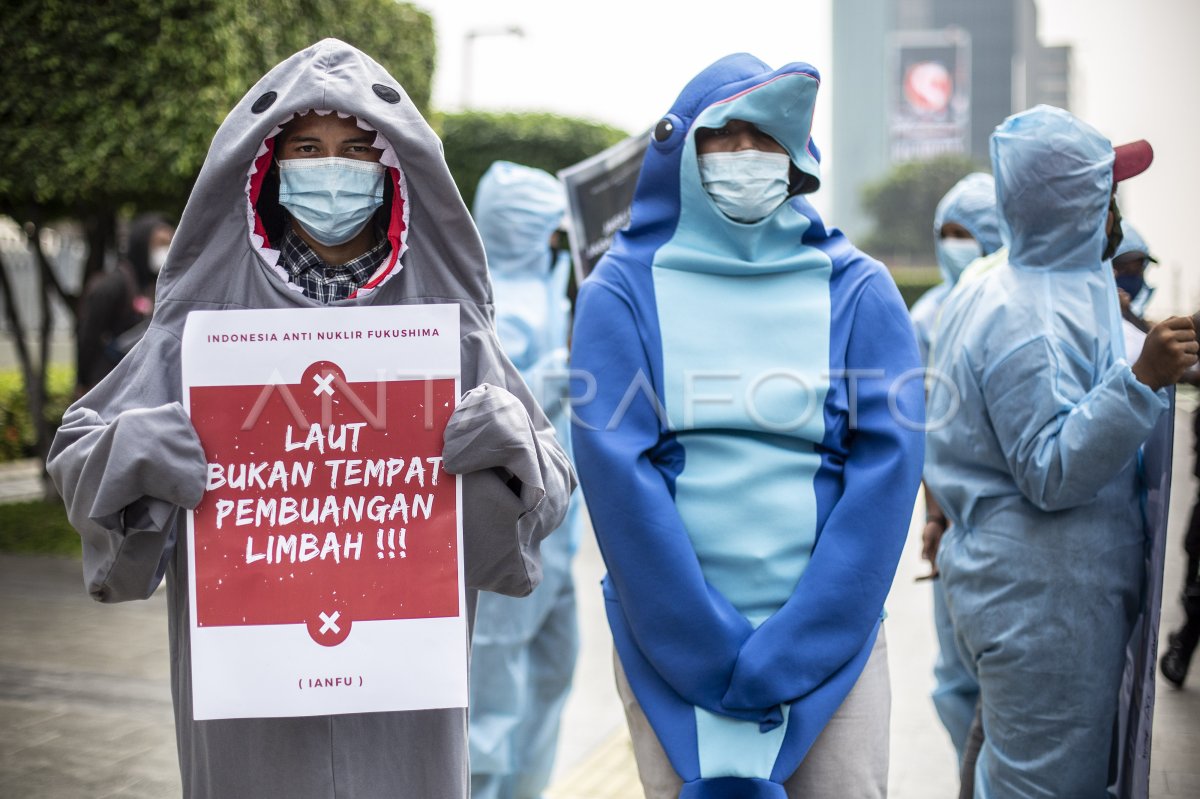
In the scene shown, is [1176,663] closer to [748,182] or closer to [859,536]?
[859,536]

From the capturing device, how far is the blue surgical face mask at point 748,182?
277 cm

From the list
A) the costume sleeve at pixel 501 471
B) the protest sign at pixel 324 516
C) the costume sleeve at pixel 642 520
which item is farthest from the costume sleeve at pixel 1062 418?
the protest sign at pixel 324 516

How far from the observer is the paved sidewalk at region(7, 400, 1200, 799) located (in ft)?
16.2

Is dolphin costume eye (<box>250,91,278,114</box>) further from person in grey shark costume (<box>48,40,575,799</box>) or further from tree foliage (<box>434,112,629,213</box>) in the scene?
tree foliage (<box>434,112,629,213</box>)

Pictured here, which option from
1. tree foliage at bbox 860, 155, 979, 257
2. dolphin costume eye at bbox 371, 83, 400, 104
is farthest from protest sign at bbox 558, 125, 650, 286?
tree foliage at bbox 860, 155, 979, 257

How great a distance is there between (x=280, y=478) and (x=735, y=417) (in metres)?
0.95

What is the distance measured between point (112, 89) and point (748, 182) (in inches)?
308

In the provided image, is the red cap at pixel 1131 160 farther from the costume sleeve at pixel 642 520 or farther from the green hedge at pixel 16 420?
the green hedge at pixel 16 420

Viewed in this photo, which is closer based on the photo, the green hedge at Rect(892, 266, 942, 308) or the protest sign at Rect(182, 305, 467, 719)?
the protest sign at Rect(182, 305, 467, 719)

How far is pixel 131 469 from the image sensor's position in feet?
6.75

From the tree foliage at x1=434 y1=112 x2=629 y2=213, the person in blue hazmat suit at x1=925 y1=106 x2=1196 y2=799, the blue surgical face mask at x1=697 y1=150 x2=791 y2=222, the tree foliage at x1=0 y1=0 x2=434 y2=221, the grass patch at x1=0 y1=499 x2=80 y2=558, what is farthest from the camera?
the tree foliage at x1=434 y1=112 x2=629 y2=213

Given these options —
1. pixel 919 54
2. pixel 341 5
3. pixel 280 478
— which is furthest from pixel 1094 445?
pixel 919 54

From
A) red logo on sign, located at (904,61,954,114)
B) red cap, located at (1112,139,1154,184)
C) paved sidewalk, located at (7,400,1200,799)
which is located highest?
red logo on sign, located at (904,61,954,114)

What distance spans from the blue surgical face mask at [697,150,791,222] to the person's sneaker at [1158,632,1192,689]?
4644mm
